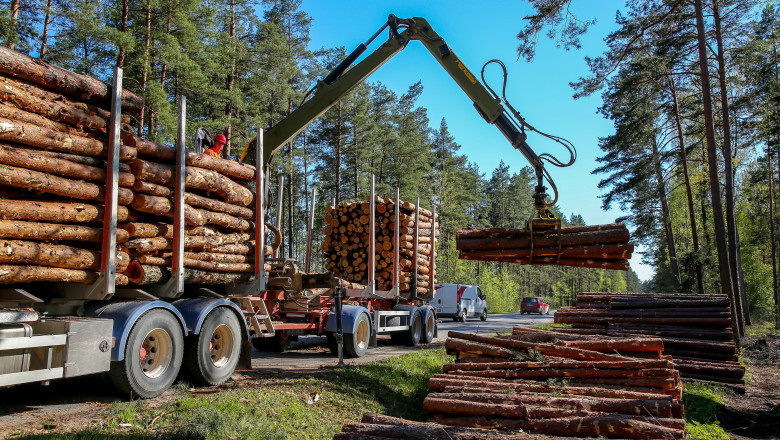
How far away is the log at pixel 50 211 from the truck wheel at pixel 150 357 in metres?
1.33

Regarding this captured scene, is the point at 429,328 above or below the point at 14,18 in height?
below

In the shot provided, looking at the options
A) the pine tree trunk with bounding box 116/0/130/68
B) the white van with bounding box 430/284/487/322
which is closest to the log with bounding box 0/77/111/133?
the pine tree trunk with bounding box 116/0/130/68

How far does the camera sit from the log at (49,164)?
17.8 feet

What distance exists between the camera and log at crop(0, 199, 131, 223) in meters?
5.41

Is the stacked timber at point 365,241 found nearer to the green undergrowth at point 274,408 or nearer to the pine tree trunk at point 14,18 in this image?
the green undergrowth at point 274,408

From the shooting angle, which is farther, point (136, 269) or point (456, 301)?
point (456, 301)

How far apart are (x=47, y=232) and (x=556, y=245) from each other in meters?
5.67

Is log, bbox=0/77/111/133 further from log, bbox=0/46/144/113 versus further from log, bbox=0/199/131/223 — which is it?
log, bbox=0/199/131/223

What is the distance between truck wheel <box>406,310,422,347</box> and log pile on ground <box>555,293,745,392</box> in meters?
3.99

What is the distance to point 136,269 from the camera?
675 centimetres

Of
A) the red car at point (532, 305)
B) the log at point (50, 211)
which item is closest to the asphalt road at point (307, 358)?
the log at point (50, 211)

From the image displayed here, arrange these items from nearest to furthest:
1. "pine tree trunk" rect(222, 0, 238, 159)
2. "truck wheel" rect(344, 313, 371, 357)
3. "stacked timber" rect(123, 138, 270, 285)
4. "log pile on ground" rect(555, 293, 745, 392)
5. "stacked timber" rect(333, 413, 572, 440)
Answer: "stacked timber" rect(333, 413, 572, 440), "stacked timber" rect(123, 138, 270, 285), "log pile on ground" rect(555, 293, 745, 392), "truck wheel" rect(344, 313, 371, 357), "pine tree trunk" rect(222, 0, 238, 159)

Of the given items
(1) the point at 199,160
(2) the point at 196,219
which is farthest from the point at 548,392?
(1) the point at 199,160

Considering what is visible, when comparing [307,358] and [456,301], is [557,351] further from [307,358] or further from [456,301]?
[456,301]
